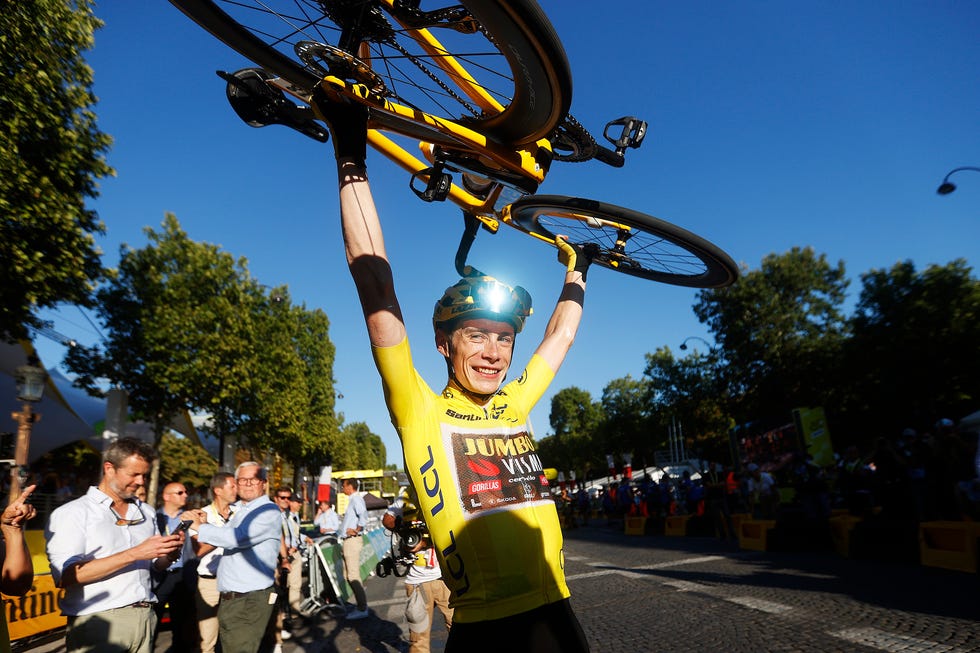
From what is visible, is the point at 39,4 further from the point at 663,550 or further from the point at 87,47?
the point at 663,550

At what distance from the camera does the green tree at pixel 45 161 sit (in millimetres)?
8281

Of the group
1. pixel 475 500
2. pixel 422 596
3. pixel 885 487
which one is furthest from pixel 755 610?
pixel 475 500

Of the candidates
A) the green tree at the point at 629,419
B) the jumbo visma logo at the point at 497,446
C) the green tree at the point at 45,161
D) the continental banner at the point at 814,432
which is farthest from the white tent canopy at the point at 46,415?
the green tree at the point at 629,419

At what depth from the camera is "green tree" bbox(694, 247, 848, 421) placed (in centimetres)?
3041

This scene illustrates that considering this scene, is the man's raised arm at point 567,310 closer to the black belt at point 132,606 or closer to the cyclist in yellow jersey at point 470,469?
the cyclist in yellow jersey at point 470,469

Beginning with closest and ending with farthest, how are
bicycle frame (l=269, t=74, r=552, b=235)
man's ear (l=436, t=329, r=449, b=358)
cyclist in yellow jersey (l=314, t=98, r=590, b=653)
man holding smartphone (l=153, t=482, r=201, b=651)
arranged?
cyclist in yellow jersey (l=314, t=98, r=590, b=653)
man's ear (l=436, t=329, r=449, b=358)
bicycle frame (l=269, t=74, r=552, b=235)
man holding smartphone (l=153, t=482, r=201, b=651)

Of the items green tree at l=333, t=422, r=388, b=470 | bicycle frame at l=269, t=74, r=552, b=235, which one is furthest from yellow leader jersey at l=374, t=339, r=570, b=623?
green tree at l=333, t=422, r=388, b=470

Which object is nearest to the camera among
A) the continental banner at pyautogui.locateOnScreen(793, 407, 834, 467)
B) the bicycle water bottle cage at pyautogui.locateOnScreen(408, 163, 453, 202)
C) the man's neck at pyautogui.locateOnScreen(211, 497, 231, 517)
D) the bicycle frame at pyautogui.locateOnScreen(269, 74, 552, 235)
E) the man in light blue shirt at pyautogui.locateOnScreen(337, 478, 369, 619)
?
the bicycle frame at pyautogui.locateOnScreen(269, 74, 552, 235)

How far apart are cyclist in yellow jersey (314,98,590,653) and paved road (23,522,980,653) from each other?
0.15 m

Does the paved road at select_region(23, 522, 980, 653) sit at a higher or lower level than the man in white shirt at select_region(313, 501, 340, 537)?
lower

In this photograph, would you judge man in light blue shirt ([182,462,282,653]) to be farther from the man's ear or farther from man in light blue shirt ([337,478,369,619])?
man in light blue shirt ([337,478,369,619])

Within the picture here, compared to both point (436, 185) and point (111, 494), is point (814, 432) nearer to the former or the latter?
point (436, 185)

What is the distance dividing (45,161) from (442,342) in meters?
10.7

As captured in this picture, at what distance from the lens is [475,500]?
177cm
